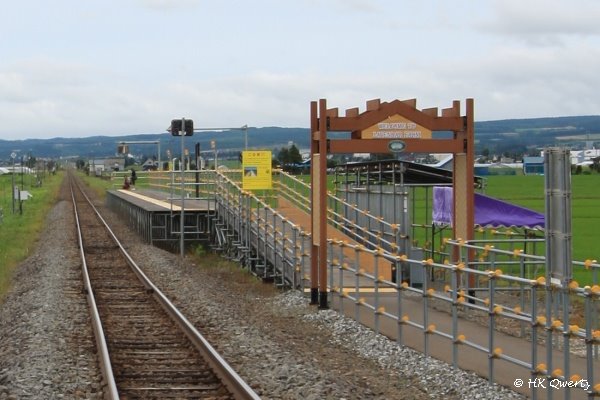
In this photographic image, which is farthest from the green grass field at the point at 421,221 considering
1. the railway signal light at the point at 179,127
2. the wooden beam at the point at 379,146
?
the wooden beam at the point at 379,146

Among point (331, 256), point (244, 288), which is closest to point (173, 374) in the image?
point (331, 256)

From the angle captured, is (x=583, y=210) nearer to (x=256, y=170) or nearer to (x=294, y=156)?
(x=294, y=156)

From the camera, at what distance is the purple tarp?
73.2ft

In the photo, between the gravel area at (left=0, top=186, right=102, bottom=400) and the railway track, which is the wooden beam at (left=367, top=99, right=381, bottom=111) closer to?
the railway track

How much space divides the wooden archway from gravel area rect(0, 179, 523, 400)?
117 centimetres

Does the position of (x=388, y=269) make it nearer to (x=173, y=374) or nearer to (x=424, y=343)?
(x=424, y=343)

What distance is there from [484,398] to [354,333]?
175 inches

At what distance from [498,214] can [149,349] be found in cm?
1120

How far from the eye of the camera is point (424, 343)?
40.7 feet

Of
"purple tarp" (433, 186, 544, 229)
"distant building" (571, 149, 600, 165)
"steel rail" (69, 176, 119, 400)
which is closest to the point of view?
"steel rail" (69, 176, 119, 400)

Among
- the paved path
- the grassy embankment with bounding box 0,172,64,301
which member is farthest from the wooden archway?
the grassy embankment with bounding box 0,172,64,301

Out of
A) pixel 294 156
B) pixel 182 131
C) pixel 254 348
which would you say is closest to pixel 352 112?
pixel 254 348

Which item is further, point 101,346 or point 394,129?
point 394,129

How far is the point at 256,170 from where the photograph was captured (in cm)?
2462
